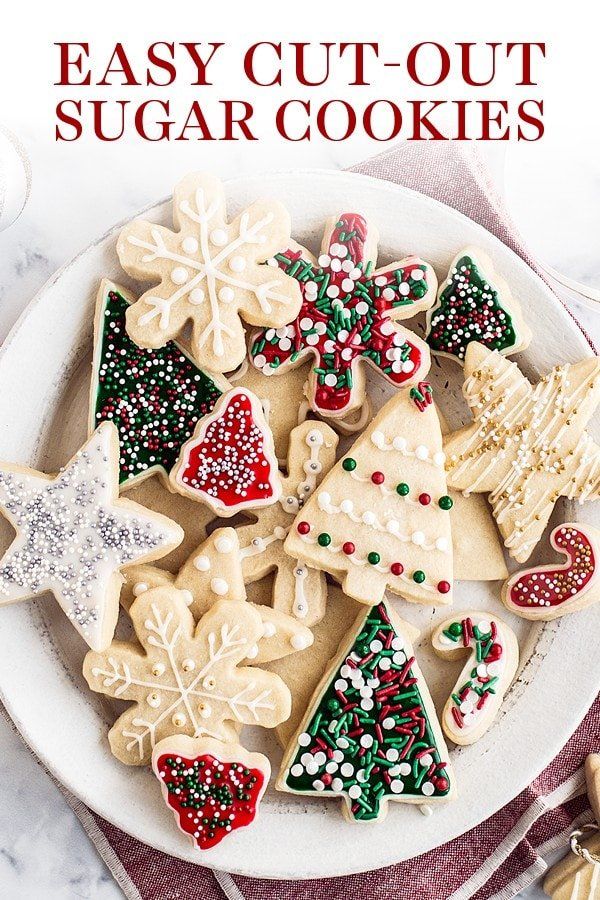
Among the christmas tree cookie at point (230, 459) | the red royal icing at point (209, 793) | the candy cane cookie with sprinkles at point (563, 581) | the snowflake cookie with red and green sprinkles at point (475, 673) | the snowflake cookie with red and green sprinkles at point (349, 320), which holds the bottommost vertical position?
the red royal icing at point (209, 793)

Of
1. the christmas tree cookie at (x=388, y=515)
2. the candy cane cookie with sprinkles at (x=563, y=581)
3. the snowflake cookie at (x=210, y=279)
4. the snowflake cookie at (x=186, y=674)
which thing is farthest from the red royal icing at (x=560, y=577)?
the snowflake cookie at (x=210, y=279)

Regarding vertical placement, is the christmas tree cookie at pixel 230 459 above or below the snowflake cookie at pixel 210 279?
below

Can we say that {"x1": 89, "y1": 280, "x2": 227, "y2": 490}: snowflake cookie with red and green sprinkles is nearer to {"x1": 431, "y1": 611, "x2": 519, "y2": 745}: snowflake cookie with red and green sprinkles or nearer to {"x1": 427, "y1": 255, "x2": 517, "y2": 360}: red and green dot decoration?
{"x1": 427, "y1": 255, "x2": 517, "y2": 360}: red and green dot decoration

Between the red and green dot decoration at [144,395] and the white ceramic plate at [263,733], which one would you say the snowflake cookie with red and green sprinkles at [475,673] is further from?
the red and green dot decoration at [144,395]

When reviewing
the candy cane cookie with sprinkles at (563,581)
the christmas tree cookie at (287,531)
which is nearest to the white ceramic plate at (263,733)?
the candy cane cookie with sprinkles at (563,581)

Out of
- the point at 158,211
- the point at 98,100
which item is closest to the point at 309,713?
the point at 158,211

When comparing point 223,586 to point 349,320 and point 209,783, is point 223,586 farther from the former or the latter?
point 349,320

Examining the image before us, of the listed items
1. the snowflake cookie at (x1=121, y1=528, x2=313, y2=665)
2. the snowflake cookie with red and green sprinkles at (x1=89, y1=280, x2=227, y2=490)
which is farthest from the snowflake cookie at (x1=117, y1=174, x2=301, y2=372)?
the snowflake cookie at (x1=121, y1=528, x2=313, y2=665)
